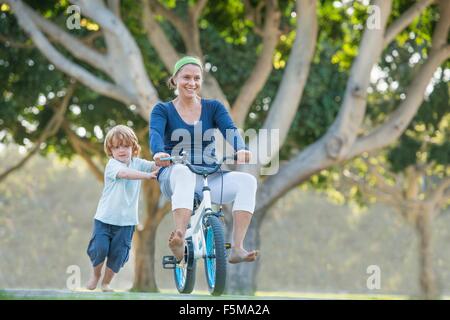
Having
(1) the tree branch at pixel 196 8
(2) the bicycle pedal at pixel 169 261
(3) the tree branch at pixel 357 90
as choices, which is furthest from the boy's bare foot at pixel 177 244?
(1) the tree branch at pixel 196 8

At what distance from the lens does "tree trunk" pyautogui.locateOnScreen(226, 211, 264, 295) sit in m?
16.1

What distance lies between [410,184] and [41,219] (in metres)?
28.5

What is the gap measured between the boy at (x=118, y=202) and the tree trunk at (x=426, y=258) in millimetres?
21041

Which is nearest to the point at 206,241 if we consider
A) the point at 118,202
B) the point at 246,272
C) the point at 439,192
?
the point at 118,202

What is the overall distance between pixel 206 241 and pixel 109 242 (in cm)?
116

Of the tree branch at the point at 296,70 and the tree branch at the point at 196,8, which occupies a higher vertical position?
the tree branch at the point at 196,8

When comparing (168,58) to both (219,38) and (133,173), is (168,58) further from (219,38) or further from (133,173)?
(133,173)

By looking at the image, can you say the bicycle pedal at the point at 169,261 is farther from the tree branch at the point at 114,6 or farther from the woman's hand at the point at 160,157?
the tree branch at the point at 114,6

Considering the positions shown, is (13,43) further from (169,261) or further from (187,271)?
(187,271)

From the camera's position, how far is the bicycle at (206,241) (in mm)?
6715

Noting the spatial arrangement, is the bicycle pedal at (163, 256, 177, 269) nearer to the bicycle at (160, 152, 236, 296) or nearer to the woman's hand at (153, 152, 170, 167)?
the bicycle at (160, 152, 236, 296)
